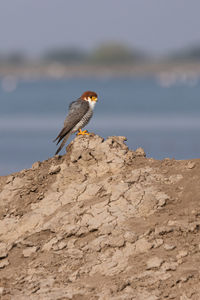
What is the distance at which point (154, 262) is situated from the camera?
25.8ft

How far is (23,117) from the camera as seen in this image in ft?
172

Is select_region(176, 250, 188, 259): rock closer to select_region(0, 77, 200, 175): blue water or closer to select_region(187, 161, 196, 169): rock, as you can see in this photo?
select_region(187, 161, 196, 169): rock

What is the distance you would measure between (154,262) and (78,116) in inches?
157

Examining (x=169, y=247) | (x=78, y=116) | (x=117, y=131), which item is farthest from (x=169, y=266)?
(x=117, y=131)

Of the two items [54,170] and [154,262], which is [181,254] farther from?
[54,170]

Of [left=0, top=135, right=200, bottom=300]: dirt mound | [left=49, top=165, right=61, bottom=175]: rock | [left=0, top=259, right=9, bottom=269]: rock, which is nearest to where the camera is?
[left=0, top=135, right=200, bottom=300]: dirt mound

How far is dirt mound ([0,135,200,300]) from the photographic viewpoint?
25.4 feet

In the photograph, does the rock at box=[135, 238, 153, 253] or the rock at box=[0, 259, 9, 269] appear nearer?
the rock at box=[135, 238, 153, 253]

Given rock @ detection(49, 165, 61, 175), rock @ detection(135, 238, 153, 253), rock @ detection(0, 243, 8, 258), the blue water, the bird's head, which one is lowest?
rock @ detection(135, 238, 153, 253)

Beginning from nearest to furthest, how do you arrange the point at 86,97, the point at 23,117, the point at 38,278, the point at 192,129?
the point at 38,278
the point at 86,97
the point at 192,129
the point at 23,117

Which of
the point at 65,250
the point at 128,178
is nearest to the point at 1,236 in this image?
the point at 65,250

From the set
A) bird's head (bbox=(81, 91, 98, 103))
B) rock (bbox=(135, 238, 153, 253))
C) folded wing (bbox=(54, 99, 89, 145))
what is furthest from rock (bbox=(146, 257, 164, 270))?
bird's head (bbox=(81, 91, 98, 103))

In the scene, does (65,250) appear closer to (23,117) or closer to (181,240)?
(181,240)

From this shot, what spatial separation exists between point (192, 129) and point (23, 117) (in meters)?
15.4
